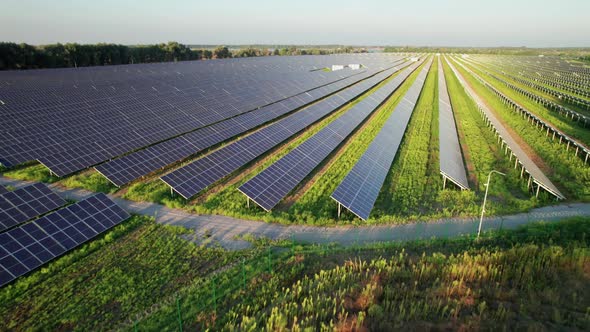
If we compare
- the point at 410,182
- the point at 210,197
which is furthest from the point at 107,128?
the point at 410,182

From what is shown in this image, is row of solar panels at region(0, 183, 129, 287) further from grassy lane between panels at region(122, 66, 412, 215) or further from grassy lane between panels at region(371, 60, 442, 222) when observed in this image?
grassy lane between panels at region(371, 60, 442, 222)

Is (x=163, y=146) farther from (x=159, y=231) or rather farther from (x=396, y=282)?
(x=396, y=282)

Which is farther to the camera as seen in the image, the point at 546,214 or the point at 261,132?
the point at 261,132

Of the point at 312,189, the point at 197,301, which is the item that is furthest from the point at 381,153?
the point at 197,301

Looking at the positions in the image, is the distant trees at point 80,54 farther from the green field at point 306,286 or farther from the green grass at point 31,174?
the green field at point 306,286

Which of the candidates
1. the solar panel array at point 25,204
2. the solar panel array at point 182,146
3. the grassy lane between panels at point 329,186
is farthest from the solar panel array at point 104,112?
the grassy lane between panels at point 329,186

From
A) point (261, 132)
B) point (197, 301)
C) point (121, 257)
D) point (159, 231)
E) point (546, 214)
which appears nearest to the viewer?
point (197, 301)

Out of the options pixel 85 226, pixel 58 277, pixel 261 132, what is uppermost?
pixel 261 132

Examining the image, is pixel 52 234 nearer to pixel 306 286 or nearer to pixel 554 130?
pixel 306 286
